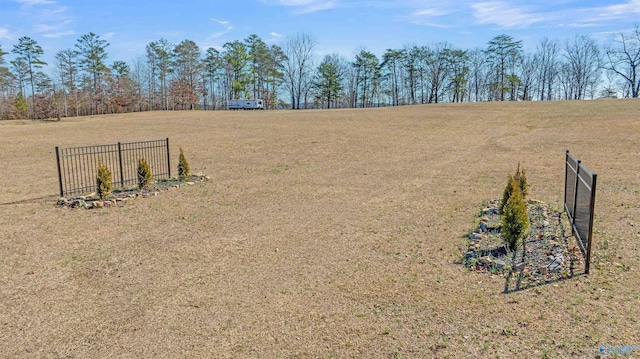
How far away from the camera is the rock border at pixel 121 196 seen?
355 inches

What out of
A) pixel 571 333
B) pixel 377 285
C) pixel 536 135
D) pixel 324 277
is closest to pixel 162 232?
pixel 324 277

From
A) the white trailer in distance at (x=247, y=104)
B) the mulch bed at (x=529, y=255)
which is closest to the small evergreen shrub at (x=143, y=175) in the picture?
the mulch bed at (x=529, y=255)

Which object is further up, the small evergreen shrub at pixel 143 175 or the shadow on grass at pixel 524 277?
the small evergreen shrub at pixel 143 175

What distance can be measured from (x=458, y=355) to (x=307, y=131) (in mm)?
19794

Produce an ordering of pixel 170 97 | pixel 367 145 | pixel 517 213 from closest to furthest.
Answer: pixel 517 213
pixel 367 145
pixel 170 97

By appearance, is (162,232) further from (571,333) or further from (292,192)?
(571,333)

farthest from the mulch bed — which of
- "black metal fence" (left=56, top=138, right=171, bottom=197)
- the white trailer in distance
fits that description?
the white trailer in distance

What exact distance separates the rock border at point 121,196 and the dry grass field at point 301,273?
333 millimetres

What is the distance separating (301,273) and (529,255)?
3.14 m

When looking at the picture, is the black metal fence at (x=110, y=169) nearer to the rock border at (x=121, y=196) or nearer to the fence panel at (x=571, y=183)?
the rock border at (x=121, y=196)

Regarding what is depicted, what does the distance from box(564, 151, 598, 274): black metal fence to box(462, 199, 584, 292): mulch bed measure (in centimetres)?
21

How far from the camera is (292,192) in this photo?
10359 mm

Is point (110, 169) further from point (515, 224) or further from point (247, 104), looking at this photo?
point (247, 104)

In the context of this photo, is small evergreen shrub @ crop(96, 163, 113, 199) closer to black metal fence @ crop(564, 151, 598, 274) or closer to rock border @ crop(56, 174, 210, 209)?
rock border @ crop(56, 174, 210, 209)
